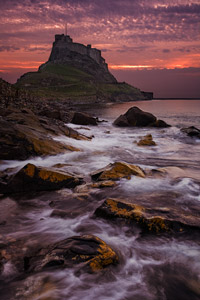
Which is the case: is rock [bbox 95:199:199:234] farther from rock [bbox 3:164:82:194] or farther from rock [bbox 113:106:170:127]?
rock [bbox 113:106:170:127]

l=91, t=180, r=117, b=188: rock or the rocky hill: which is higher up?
the rocky hill

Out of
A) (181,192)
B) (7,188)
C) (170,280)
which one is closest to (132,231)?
(170,280)

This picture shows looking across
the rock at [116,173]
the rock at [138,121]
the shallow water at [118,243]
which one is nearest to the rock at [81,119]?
the rock at [138,121]

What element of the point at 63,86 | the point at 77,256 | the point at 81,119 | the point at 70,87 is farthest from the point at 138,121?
the point at 70,87

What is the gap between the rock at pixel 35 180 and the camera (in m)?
6.29

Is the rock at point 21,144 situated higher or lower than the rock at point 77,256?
higher

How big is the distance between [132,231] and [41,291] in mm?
2177

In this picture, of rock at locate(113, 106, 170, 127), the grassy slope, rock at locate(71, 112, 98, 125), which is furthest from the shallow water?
the grassy slope

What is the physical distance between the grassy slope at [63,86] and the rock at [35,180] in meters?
76.4

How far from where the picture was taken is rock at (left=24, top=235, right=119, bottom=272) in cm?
328

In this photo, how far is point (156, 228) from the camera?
4.46 m

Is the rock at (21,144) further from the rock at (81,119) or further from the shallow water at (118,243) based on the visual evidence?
the rock at (81,119)

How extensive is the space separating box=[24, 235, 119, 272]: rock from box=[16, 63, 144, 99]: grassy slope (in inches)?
3136

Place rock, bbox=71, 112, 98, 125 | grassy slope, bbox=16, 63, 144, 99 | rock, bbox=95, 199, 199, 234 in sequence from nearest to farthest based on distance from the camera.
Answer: rock, bbox=95, 199, 199, 234, rock, bbox=71, 112, 98, 125, grassy slope, bbox=16, 63, 144, 99
